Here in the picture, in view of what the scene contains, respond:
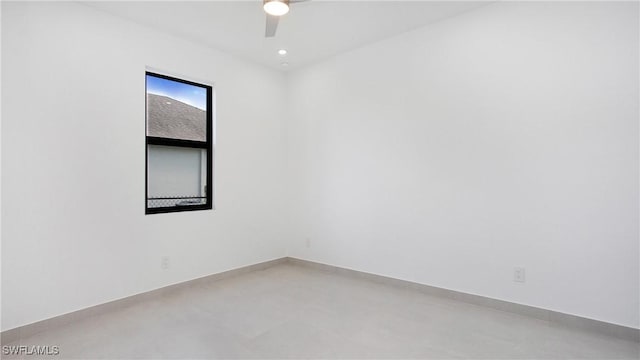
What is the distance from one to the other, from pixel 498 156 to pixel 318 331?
7.05 feet

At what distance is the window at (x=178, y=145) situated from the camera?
3574 millimetres

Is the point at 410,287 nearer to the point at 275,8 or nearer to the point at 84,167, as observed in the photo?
the point at 275,8

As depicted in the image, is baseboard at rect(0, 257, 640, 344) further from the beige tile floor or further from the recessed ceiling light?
the recessed ceiling light

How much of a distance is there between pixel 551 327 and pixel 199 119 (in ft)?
13.0

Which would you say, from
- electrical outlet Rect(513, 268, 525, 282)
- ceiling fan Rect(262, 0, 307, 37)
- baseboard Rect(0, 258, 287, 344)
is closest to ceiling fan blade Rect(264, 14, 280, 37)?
ceiling fan Rect(262, 0, 307, 37)

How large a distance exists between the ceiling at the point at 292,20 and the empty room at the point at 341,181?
0.03m

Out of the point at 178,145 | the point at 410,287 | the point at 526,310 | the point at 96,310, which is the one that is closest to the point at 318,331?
the point at 410,287

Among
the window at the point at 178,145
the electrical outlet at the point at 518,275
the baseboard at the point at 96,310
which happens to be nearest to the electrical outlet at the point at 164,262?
the baseboard at the point at 96,310

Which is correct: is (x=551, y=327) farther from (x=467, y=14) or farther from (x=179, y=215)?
(x=179, y=215)

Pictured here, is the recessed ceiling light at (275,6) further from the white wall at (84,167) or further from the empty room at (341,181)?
the white wall at (84,167)

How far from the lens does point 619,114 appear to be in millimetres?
2490

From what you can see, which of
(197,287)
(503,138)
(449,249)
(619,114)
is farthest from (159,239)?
(619,114)

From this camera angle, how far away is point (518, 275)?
2922mm

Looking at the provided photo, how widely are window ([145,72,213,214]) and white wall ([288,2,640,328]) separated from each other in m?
1.51
